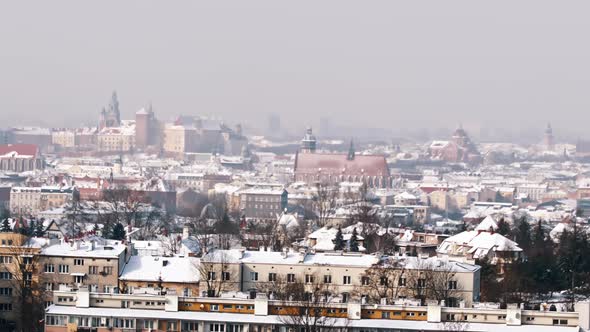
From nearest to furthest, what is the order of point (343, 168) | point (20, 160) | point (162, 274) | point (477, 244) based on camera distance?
point (162, 274)
point (477, 244)
point (343, 168)
point (20, 160)

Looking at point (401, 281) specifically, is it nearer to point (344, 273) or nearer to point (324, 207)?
point (344, 273)

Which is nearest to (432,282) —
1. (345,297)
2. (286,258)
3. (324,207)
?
(345,297)

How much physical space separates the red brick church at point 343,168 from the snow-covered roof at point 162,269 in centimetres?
11665

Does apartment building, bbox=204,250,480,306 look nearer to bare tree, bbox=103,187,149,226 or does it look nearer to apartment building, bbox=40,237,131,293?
apartment building, bbox=40,237,131,293

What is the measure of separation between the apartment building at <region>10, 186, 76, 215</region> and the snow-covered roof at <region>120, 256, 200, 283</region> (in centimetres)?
6691

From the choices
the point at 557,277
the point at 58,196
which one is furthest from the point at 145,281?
the point at 58,196

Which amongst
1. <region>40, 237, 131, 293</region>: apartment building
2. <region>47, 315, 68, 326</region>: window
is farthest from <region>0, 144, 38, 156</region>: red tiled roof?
<region>47, 315, 68, 326</region>: window

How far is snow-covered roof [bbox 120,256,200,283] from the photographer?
41.4m

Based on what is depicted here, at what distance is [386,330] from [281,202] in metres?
86.4

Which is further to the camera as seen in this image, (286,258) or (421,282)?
(286,258)

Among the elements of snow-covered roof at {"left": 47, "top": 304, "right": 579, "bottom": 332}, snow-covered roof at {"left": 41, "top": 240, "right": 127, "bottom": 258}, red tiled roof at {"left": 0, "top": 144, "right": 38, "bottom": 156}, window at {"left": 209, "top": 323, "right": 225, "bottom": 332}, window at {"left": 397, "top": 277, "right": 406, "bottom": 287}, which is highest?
red tiled roof at {"left": 0, "top": 144, "right": 38, "bottom": 156}

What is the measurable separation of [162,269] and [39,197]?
7438cm

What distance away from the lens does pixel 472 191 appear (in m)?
150

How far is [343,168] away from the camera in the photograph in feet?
540
